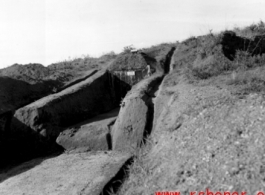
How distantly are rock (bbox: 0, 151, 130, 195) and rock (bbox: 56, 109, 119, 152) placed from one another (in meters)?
0.29

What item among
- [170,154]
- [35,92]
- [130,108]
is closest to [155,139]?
[170,154]

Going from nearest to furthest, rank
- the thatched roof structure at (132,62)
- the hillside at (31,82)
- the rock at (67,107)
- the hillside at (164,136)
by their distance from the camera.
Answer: the hillside at (164,136), the rock at (67,107), the hillside at (31,82), the thatched roof structure at (132,62)

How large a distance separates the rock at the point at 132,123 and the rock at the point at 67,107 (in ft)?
5.46

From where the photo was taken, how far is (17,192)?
4.67m

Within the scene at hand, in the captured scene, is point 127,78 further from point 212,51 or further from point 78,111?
point 212,51

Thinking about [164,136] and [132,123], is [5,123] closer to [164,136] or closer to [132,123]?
[132,123]

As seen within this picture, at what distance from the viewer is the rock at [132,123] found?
224 inches

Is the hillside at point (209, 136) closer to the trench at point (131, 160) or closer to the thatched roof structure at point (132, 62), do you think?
the trench at point (131, 160)

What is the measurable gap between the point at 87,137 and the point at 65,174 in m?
1.44

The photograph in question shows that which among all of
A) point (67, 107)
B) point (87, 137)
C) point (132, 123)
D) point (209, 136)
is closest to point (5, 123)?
point (67, 107)

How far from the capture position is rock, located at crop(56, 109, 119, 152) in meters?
6.20

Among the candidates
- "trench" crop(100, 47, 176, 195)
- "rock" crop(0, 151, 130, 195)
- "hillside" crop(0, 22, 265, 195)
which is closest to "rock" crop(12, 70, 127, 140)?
"hillside" crop(0, 22, 265, 195)

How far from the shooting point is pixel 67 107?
25.4ft

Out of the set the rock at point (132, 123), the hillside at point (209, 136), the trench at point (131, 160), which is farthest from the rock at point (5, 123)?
the hillside at point (209, 136)
